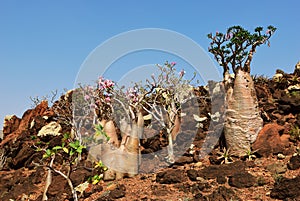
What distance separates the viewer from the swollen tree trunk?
29.0 ft

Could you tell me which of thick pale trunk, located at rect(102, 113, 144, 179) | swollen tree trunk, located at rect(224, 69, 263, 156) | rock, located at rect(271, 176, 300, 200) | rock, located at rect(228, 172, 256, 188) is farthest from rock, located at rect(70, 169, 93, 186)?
rock, located at rect(271, 176, 300, 200)

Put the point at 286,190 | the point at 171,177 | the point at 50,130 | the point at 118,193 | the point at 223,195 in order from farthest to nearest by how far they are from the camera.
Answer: the point at 50,130, the point at 171,177, the point at 118,193, the point at 223,195, the point at 286,190

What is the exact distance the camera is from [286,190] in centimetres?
602

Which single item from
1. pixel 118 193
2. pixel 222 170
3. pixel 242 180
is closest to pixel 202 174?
pixel 222 170

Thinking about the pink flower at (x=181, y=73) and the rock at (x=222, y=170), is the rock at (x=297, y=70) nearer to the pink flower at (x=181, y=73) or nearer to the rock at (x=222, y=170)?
the pink flower at (x=181, y=73)

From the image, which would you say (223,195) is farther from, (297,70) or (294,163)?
(297,70)

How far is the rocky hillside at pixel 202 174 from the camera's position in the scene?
261 inches

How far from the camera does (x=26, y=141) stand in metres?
15.1

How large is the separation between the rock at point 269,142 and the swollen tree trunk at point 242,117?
16 centimetres

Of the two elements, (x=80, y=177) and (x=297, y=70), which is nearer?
(x=80, y=177)

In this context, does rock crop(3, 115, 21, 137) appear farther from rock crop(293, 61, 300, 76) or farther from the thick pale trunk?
rock crop(293, 61, 300, 76)

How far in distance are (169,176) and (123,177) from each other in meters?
1.71

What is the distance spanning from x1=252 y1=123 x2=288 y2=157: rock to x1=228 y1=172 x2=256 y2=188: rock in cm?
168

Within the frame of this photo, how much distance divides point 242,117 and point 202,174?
2.29m
